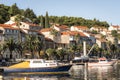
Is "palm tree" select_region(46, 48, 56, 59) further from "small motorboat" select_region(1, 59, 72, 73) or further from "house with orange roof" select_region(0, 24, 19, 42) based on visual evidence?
"small motorboat" select_region(1, 59, 72, 73)

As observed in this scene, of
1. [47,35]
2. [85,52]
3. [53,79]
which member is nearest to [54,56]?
[85,52]

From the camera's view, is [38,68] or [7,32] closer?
[38,68]

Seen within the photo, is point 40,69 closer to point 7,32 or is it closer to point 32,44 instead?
point 32,44

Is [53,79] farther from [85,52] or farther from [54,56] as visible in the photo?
[85,52]

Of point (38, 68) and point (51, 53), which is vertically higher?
point (51, 53)

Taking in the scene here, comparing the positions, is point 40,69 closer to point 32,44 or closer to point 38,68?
point 38,68

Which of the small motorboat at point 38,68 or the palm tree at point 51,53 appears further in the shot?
the palm tree at point 51,53

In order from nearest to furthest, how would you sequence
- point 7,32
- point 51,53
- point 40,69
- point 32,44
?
1. point 40,69
2. point 32,44
3. point 7,32
4. point 51,53

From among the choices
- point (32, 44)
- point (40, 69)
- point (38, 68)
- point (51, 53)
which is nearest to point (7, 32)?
point (32, 44)

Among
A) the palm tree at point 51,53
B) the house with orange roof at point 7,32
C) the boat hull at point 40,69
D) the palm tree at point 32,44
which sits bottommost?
the boat hull at point 40,69


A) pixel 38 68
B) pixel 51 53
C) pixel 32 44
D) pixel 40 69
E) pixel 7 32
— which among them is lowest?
pixel 40 69

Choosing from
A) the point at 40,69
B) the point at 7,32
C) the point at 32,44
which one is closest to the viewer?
the point at 40,69

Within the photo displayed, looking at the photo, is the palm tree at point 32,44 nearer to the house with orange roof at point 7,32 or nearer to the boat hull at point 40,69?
the house with orange roof at point 7,32

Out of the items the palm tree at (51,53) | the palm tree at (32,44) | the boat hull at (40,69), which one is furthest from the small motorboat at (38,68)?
the palm tree at (51,53)
